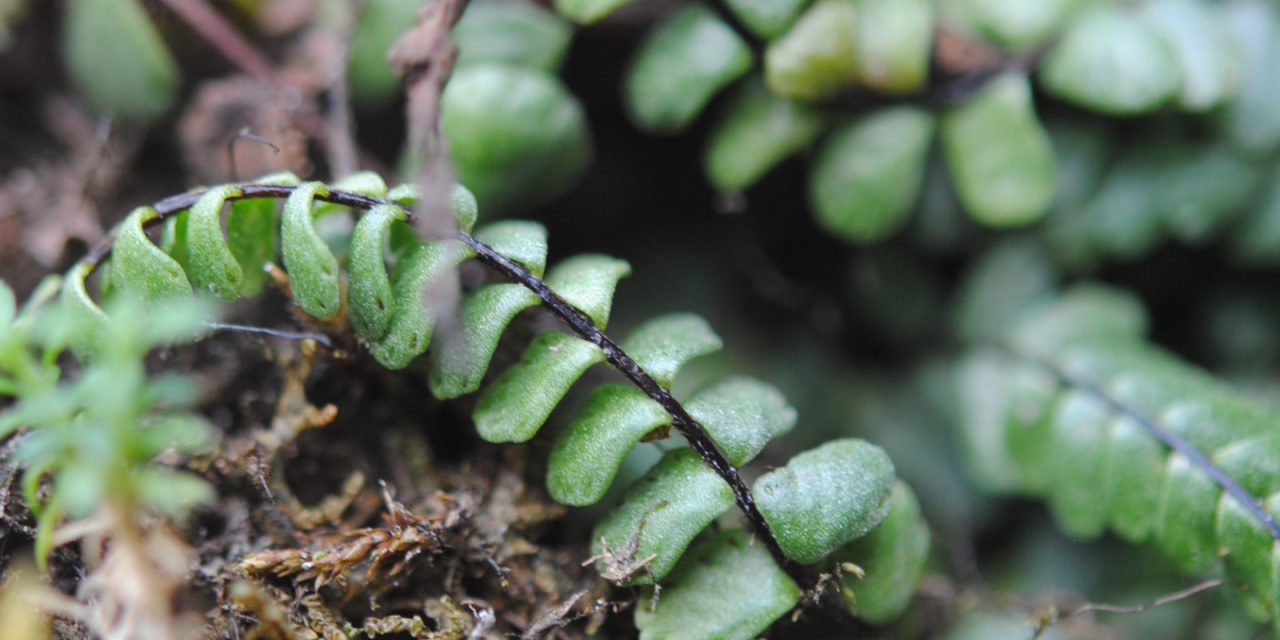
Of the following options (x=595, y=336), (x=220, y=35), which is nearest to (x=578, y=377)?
(x=595, y=336)

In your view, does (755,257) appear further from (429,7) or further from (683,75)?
(429,7)

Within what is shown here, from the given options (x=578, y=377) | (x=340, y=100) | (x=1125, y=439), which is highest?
(x=340, y=100)

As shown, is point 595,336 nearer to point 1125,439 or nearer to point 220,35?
point 1125,439

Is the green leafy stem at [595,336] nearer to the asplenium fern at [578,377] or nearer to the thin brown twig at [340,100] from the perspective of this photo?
the asplenium fern at [578,377]

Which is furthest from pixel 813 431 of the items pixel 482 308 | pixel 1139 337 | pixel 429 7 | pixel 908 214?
pixel 429 7

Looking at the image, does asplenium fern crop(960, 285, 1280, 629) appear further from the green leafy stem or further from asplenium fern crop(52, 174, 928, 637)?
the green leafy stem

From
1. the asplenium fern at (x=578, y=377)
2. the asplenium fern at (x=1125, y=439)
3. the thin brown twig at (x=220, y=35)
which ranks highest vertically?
the thin brown twig at (x=220, y=35)

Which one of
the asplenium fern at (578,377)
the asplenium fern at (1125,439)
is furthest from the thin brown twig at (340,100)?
the asplenium fern at (1125,439)
